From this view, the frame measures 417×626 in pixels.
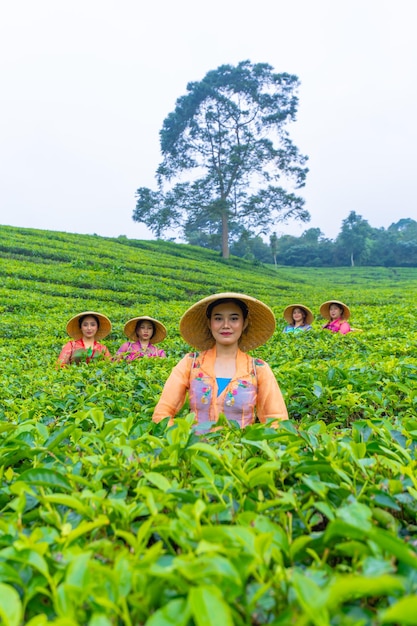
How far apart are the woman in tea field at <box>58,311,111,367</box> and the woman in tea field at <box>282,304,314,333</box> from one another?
2.74 m

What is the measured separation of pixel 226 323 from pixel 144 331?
3007 millimetres

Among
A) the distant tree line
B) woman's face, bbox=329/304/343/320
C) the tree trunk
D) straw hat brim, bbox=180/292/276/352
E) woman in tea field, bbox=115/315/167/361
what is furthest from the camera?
the distant tree line

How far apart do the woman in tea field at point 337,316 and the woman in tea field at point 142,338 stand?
2407mm

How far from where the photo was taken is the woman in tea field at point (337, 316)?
644 cm

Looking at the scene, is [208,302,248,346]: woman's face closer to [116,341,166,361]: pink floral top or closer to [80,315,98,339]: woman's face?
[116,341,166,361]: pink floral top

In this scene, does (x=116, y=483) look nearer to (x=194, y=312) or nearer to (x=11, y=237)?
(x=194, y=312)

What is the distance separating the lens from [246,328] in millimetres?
2988

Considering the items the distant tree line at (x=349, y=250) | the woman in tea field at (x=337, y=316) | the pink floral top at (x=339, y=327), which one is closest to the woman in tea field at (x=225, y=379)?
the pink floral top at (x=339, y=327)

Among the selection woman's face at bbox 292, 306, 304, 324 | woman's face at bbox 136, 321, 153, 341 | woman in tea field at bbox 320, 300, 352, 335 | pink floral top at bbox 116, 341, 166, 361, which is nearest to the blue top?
pink floral top at bbox 116, 341, 166, 361

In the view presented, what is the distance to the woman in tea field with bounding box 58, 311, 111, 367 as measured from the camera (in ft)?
17.2

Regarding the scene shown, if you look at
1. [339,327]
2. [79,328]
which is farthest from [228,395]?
[339,327]

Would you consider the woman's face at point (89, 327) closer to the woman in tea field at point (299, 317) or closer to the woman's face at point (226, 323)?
the woman in tea field at point (299, 317)

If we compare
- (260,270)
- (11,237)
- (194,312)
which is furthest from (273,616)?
(260,270)

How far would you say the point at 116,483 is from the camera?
1.16 meters
